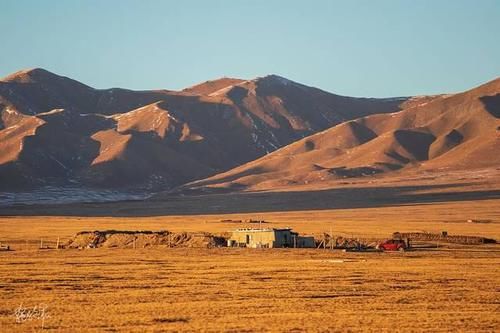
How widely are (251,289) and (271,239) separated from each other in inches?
1147

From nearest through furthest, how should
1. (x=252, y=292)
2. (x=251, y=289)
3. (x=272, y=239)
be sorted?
(x=252, y=292) < (x=251, y=289) < (x=272, y=239)

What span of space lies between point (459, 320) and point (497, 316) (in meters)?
1.54

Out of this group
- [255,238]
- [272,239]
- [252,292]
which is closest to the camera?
[252,292]

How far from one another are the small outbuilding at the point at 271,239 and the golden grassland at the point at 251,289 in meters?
3.98

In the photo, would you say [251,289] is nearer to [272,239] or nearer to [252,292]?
[252,292]

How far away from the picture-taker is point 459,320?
26.0 metres

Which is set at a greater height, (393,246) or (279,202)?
(279,202)

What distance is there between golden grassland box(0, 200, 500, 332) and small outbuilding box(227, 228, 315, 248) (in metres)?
3.98

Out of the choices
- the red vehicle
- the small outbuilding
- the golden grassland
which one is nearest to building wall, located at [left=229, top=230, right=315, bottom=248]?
the small outbuilding

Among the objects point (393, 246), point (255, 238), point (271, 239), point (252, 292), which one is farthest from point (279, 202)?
point (252, 292)

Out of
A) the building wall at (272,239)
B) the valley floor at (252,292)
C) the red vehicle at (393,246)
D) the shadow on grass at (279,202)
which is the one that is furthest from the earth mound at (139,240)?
the shadow on grass at (279,202)

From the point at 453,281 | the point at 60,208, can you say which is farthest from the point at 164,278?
the point at 60,208

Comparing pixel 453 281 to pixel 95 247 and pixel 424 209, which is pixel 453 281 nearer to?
pixel 95 247

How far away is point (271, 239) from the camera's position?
6294 cm
